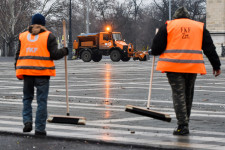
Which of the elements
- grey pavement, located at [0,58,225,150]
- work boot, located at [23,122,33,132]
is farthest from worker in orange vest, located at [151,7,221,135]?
work boot, located at [23,122,33,132]

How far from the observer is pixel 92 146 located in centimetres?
652

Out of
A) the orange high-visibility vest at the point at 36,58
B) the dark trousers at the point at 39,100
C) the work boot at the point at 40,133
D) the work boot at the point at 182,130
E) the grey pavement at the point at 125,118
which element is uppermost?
the orange high-visibility vest at the point at 36,58

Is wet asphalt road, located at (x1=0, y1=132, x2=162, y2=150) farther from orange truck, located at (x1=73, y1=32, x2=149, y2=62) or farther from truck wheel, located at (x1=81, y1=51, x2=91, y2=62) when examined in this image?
truck wheel, located at (x1=81, y1=51, x2=91, y2=62)

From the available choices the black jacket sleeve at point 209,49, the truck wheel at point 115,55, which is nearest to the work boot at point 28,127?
the black jacket sleeve at point 209,49

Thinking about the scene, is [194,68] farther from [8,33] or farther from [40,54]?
[8,33]

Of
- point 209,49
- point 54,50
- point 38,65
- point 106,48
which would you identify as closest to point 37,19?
point 54,50

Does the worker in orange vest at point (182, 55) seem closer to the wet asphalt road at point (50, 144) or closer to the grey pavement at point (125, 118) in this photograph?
the grey pavement at point (125, 118)

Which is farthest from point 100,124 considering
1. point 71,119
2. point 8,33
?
point 8,33

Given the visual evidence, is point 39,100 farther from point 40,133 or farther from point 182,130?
point 182,130

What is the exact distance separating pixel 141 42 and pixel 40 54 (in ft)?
290

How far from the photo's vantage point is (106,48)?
4200cm

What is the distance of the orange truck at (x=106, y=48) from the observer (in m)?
41.6

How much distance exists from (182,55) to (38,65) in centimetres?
187

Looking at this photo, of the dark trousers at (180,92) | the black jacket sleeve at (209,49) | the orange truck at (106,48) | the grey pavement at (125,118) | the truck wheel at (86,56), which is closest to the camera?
the grey pavement at (125,118)
